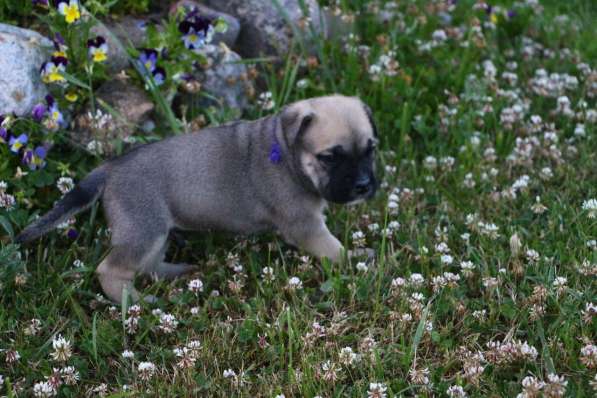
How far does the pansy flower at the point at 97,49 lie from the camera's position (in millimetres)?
5309

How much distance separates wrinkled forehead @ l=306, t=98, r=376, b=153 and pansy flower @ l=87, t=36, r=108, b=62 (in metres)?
1.55

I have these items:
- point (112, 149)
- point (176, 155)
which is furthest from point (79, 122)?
point (176, 155)

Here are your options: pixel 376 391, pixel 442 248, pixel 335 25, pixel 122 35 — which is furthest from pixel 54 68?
pixel 376 391

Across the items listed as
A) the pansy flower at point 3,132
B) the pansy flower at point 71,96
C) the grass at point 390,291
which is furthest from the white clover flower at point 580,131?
the pansy flower at point 3,132

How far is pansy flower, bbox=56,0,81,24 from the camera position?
5117 mm

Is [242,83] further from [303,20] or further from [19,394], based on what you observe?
[19,394]

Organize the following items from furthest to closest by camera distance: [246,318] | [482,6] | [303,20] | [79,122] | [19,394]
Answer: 1. [482,6]
2. [303,20]
3. [79,122]
4. [246,318]
5. [19,394]

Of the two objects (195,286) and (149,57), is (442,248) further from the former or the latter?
(149,57)

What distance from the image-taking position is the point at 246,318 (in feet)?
14.2

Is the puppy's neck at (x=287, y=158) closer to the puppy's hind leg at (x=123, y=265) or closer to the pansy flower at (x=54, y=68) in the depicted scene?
the puppy's hind leg at (x=123, y=265)

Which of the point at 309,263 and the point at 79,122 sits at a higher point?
the point at 79,122

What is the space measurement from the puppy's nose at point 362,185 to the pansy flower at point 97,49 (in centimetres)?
194

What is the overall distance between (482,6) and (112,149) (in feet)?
11.6

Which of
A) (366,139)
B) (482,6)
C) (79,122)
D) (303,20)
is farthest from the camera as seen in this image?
(482,6)
